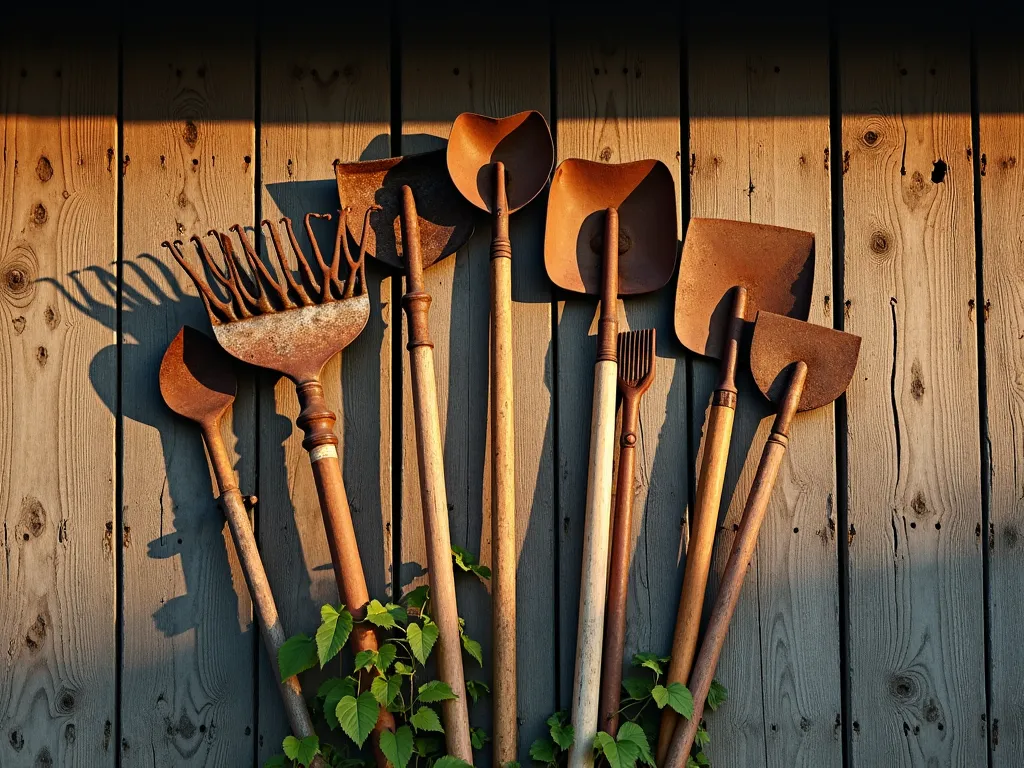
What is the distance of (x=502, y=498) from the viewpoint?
7.45 ft

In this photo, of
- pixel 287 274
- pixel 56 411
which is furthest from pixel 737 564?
pixel 56 411

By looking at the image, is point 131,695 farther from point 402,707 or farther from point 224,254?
point 224,254

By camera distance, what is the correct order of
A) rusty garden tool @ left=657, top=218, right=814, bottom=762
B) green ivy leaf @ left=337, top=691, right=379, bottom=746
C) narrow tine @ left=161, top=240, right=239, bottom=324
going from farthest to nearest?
rusty garden tool @ left=657, top=218, right=814, bottom=762, narrow tine @ left=161, top=240, right=239, bottom=324, green ivy leaf @ left=337, top=691, right=379, bottom=746

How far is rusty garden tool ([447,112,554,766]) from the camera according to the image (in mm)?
2232

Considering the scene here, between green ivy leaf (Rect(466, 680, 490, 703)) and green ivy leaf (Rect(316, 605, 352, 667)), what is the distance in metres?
0.26

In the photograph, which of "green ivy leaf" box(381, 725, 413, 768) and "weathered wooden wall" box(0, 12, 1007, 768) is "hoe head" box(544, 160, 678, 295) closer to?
"weathered wooden wall" box(0, 12, 1007, 768)

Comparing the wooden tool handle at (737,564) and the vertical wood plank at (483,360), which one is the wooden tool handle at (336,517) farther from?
the wooden tool handle at (737,564)

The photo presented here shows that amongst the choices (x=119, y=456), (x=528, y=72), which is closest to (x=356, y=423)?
(x=119, y=456)

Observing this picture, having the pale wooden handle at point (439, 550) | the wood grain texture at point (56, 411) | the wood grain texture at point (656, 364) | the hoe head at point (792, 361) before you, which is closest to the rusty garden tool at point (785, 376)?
the hoe head at point (792, 361)

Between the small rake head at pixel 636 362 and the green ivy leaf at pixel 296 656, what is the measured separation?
2.58 feet

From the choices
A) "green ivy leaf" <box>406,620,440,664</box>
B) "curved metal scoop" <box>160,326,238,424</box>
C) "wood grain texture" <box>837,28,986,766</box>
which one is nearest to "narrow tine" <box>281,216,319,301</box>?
"curved metal scoop" <box>160,326,238,424</box>

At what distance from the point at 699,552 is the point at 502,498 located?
1.30 ft

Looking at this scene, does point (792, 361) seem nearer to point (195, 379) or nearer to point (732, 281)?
point (732, 281)

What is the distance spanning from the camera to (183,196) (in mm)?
2480
